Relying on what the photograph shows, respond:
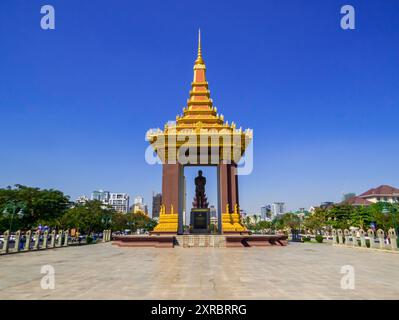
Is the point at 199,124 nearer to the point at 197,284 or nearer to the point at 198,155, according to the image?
the point at 198,155

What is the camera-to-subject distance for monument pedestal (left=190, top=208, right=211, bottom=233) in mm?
35094

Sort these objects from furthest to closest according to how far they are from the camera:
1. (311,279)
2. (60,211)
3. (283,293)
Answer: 1. (60,211)
2. (311,279)
3. (283,293)

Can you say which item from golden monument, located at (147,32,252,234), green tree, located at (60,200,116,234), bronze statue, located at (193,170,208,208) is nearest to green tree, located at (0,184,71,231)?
green tree, located at (60,200,116,234)

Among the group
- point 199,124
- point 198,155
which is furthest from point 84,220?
point 199,124

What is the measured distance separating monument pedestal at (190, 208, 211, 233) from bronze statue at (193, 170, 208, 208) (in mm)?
3698

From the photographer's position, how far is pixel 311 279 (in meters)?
11.0

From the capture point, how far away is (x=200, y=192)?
40469 millimetres

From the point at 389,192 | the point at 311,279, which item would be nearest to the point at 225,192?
the point at 311,279

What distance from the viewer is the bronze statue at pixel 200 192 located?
132 ft

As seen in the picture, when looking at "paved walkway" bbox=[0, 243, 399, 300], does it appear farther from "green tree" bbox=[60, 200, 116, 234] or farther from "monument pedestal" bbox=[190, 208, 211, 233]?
"green tree" bbox=[60, 200, 116, 234]

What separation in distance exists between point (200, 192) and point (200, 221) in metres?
5.55

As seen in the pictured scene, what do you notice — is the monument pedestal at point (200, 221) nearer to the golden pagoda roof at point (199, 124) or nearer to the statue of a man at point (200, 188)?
the statue of a man at point (200, 188)
